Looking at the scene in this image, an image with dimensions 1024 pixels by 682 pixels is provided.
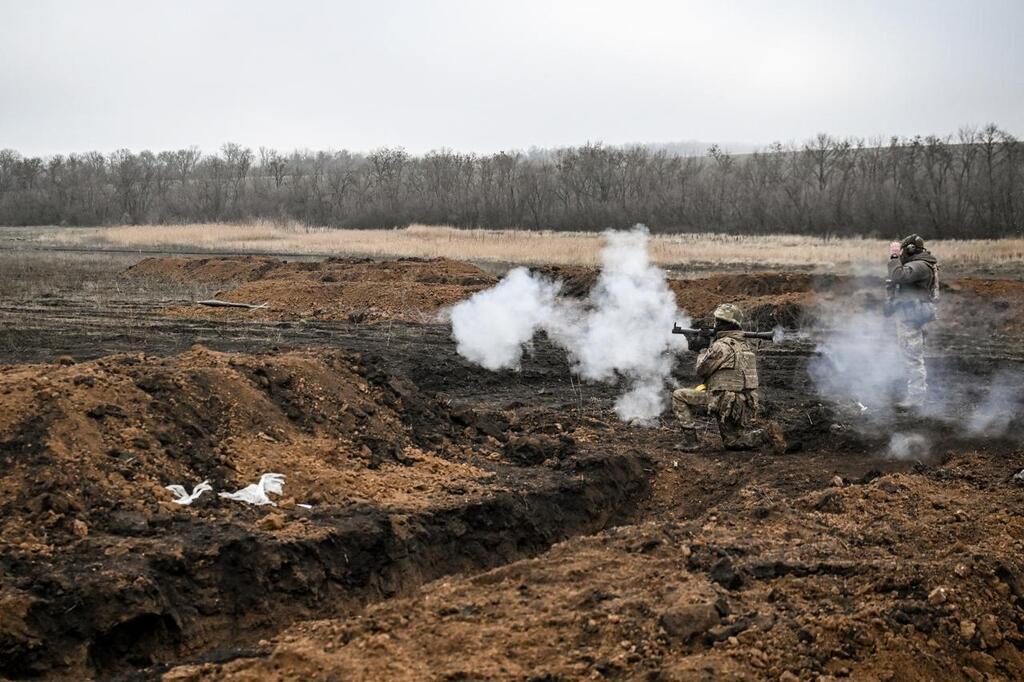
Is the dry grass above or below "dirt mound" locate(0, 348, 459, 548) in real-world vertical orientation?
above

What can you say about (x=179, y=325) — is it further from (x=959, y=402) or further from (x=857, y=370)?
(x=959, y=402)

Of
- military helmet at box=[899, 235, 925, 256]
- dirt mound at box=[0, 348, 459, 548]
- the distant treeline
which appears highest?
the distant treeline

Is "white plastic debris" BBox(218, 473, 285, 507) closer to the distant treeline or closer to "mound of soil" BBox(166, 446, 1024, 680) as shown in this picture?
"mound of soil" BBox(166, 446, 1024, 680)

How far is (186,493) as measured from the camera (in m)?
8.01

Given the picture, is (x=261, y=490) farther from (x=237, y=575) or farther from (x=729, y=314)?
(x=729, y=314)

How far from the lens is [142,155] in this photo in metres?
109

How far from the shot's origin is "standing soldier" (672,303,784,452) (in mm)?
10688

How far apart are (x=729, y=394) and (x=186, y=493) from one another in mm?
5861

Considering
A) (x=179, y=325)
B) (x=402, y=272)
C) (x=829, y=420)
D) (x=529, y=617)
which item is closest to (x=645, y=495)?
(x=829, y=420)

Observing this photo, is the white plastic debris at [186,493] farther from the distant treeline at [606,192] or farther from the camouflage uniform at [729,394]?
the distant treeline at [606,192]

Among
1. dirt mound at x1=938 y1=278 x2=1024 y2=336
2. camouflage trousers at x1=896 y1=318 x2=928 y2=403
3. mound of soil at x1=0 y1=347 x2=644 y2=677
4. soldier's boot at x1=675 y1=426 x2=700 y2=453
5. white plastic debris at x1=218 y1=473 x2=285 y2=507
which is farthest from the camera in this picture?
dirt mound at x1=938 y1=278 x2=1024 y2=336

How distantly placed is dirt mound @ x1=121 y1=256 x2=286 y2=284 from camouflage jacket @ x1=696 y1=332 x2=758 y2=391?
22.4 metres

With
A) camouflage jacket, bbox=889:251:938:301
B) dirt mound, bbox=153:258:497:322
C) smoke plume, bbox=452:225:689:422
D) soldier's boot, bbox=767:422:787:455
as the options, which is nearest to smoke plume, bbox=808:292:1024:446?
soldier's boot, bbox=767:422:787:455

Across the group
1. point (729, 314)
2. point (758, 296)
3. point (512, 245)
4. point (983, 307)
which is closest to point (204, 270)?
point (512, 245)
